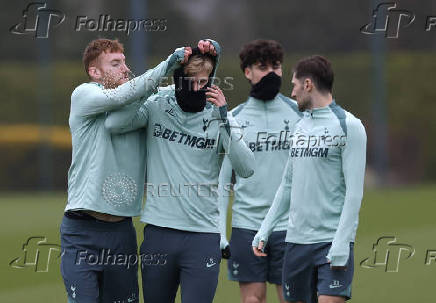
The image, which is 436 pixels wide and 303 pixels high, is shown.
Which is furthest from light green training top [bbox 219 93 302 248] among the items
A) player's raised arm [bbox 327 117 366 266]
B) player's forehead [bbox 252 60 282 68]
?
player's raised arm [bbox 327 117 366 266]

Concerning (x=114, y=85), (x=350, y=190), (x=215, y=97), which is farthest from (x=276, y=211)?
(x=114, y=85)

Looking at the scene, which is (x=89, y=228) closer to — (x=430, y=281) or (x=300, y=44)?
(x=430, y=281)

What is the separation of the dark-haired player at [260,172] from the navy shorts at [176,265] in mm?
1362

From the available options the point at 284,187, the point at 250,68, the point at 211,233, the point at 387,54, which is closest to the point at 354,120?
the point at 284,187

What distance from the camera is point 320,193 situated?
5473 mm

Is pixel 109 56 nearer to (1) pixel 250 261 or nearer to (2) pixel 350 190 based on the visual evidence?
(2) pixel 350 190

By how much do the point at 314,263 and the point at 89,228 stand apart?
4.40 ft

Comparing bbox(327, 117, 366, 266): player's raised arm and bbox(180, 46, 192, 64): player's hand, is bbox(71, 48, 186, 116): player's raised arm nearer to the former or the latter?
bbox(180, 46, 192, 64): player's hand

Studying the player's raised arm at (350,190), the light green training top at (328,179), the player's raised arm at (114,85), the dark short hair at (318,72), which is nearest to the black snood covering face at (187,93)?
the player's raised arm at (114,85)

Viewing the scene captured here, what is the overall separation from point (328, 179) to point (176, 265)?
104 centimetres

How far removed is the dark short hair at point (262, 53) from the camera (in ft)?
22.1

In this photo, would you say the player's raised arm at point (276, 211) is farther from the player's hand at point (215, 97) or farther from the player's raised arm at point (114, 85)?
the player's raised arm at point (114, 85)

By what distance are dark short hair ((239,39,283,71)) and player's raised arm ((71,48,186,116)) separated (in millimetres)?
1592

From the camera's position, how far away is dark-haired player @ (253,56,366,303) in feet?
17.4
